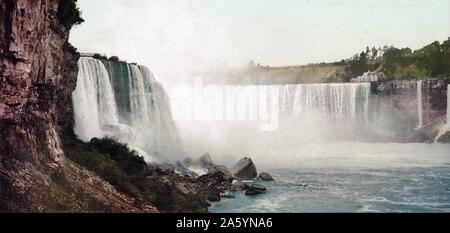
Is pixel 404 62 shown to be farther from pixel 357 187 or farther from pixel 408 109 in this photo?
pixel 357 187

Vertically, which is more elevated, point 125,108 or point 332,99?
point 332,99

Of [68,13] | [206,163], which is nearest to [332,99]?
[206,163]

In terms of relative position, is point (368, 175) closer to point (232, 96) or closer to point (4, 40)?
point (4, 40)

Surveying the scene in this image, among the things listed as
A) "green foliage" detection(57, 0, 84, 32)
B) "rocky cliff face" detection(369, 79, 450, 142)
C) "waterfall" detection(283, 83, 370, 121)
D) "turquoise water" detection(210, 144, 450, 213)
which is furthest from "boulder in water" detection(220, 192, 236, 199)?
"rocky cliff face" detection(369, 79, 450, 142)

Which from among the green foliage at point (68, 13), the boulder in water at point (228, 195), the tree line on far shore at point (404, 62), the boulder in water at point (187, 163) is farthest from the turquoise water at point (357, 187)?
the tree line on far shore at point (404, 62)

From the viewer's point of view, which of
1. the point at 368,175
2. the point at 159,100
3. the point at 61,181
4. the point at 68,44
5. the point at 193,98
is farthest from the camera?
the point at 193,98
